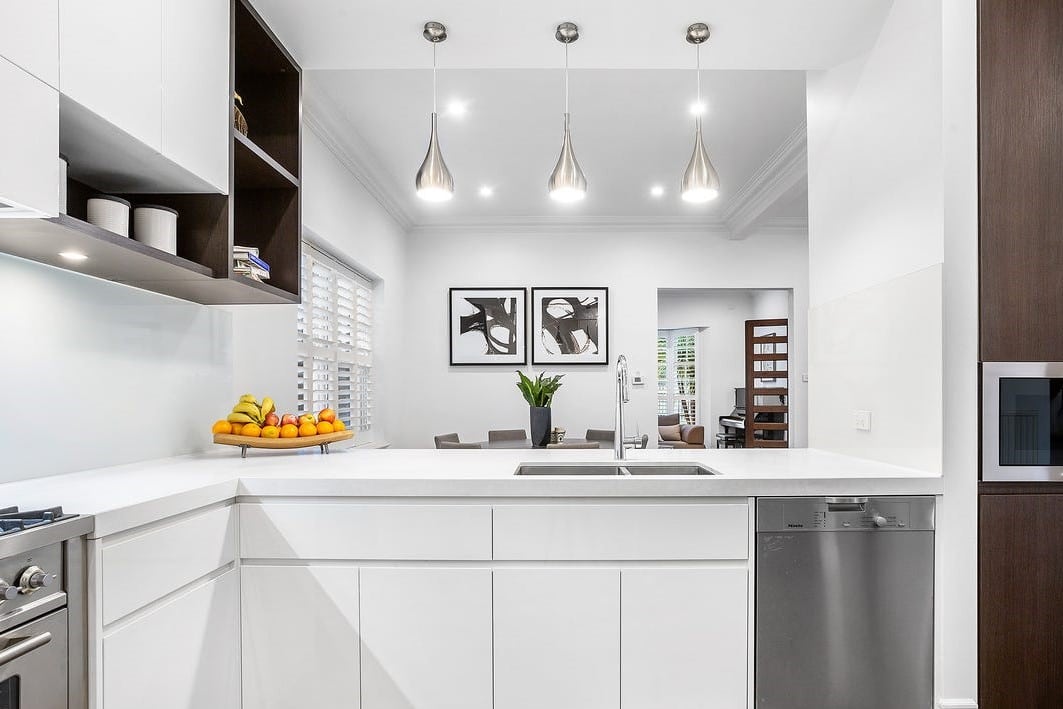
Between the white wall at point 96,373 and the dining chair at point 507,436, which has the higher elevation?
the white wall at point 96,373

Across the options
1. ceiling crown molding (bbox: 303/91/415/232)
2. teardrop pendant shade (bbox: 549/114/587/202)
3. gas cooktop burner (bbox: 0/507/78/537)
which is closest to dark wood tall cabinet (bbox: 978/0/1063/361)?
teardrop pendant shade (bbox: 549/114/587/202)

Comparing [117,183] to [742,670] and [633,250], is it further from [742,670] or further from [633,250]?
[633,250]

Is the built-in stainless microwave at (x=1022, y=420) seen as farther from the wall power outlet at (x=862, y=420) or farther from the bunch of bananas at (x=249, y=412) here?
the bunch of bananas at (x=249, y=412)

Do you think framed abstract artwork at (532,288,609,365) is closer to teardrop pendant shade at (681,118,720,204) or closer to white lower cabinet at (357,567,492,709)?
teardrop pendant shade at (681,118,720,204)

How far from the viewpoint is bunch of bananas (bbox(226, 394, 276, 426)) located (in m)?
2.31

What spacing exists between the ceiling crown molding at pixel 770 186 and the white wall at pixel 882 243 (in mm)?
1541

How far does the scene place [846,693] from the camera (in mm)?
1849

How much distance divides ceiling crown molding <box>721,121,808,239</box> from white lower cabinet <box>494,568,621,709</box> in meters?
3.19

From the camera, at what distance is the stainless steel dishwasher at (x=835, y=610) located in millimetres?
1846

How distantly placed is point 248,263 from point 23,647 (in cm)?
132

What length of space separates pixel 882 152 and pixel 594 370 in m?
4.19

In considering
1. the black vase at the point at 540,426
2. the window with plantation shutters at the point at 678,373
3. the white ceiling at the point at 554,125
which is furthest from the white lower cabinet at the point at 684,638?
the window with plantation shutters at the point at 678,373

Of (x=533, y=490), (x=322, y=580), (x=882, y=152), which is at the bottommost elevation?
(x=322, y=580)

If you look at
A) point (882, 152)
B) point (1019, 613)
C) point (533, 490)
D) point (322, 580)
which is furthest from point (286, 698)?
point (882, 152)
